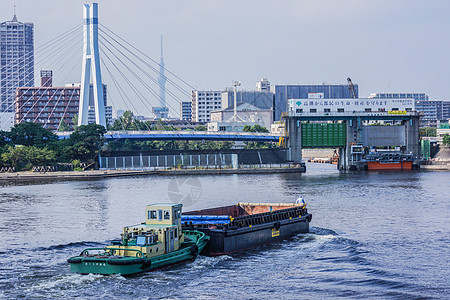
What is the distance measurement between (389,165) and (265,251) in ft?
256

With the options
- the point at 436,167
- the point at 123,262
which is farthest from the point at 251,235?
the point at 436,167

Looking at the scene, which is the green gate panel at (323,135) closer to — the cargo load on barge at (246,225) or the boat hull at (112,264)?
the cargo load on barge at (246,225)

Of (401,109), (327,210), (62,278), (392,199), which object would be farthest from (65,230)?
(401,109)

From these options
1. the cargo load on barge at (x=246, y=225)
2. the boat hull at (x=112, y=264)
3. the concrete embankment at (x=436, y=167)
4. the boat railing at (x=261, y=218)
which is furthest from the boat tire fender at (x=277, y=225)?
the concrete embankment at (x=436, y=167)

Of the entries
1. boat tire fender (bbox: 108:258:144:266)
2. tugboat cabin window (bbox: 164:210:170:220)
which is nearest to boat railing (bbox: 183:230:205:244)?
tugboat cabin window (bbox: 164:210:170:220)

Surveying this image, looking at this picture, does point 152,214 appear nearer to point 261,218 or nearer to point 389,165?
point 261,218

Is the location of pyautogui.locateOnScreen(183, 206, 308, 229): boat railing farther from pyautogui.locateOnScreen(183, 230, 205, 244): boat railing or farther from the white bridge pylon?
the white bridge pylon

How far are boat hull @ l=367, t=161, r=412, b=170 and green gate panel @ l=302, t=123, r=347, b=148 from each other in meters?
6.17

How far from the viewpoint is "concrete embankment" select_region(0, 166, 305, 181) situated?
9481 centimetres

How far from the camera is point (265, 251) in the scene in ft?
123

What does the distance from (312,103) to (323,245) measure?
7380 centimetres

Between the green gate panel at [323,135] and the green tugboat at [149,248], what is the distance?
78.6 m

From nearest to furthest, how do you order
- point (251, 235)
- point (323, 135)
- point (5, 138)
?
point (251, 235)
point (323, 135)
point (5, 138)

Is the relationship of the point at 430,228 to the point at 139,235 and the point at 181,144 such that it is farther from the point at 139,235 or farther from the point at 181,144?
the point at 181,144
